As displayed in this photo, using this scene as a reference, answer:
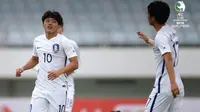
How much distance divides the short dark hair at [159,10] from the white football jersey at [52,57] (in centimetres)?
121

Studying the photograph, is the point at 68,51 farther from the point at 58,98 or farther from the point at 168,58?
the point at 168,58

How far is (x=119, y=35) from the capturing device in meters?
12.9

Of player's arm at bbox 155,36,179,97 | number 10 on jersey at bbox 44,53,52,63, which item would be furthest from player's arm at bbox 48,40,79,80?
player's arm at bbox 155,36,179,97

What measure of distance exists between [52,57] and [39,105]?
51 centimetres

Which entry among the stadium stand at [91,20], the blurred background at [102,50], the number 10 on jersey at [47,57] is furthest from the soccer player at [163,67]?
the stadium stand at [91,20]

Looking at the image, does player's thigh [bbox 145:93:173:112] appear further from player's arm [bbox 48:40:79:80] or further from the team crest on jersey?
the team crest on jersey

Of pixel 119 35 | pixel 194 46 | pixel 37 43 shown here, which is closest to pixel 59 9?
pixel 119 35

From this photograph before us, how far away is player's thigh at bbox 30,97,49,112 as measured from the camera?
20.5 ft

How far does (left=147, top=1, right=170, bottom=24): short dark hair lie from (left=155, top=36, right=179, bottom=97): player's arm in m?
0.20

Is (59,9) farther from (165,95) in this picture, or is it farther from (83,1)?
(165,95)

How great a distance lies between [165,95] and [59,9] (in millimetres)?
7979

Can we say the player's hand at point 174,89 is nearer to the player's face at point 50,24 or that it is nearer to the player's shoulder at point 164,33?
the player's shoulder at point 164,33

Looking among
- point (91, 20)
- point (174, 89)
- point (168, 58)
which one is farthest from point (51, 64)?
point (91, 20)

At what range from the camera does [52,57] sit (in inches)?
249
